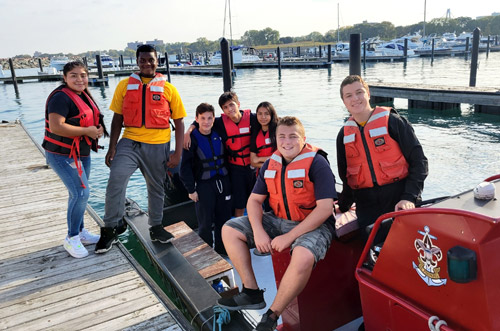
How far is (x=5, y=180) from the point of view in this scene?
6.63 m

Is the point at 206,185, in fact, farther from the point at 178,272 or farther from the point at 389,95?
the point at 389,95

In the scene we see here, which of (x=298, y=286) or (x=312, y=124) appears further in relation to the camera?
(x=312, y=124)

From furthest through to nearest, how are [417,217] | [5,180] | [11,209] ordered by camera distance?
[5,180] → [11,209] → [417,217]

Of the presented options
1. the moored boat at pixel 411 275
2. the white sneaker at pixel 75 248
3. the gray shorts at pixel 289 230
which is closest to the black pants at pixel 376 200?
the moored boat at pixel 411 275

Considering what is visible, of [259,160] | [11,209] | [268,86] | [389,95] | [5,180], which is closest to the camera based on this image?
[259,160]

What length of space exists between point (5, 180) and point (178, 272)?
477 centimetres

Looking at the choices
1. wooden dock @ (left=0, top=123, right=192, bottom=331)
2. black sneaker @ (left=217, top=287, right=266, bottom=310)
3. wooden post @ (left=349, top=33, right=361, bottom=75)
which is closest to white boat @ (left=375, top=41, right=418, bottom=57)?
wooden post @ (left=349, top=33, right=361, bottom=75)

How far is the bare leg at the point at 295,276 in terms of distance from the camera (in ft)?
8.05

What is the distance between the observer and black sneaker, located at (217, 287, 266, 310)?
2.70 m

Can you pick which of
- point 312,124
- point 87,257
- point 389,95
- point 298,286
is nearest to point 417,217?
point 298,286

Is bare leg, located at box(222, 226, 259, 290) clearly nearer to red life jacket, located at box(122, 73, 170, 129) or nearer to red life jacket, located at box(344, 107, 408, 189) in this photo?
red life jacket, located at box(344, 107, 408, 189)

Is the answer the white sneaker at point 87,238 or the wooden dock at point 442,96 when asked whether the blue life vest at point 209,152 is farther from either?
the wooden dock at point 442,96

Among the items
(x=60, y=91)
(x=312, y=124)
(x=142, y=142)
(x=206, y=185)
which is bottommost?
(x=312, y=124)

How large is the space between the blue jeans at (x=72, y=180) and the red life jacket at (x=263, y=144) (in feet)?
5.72
